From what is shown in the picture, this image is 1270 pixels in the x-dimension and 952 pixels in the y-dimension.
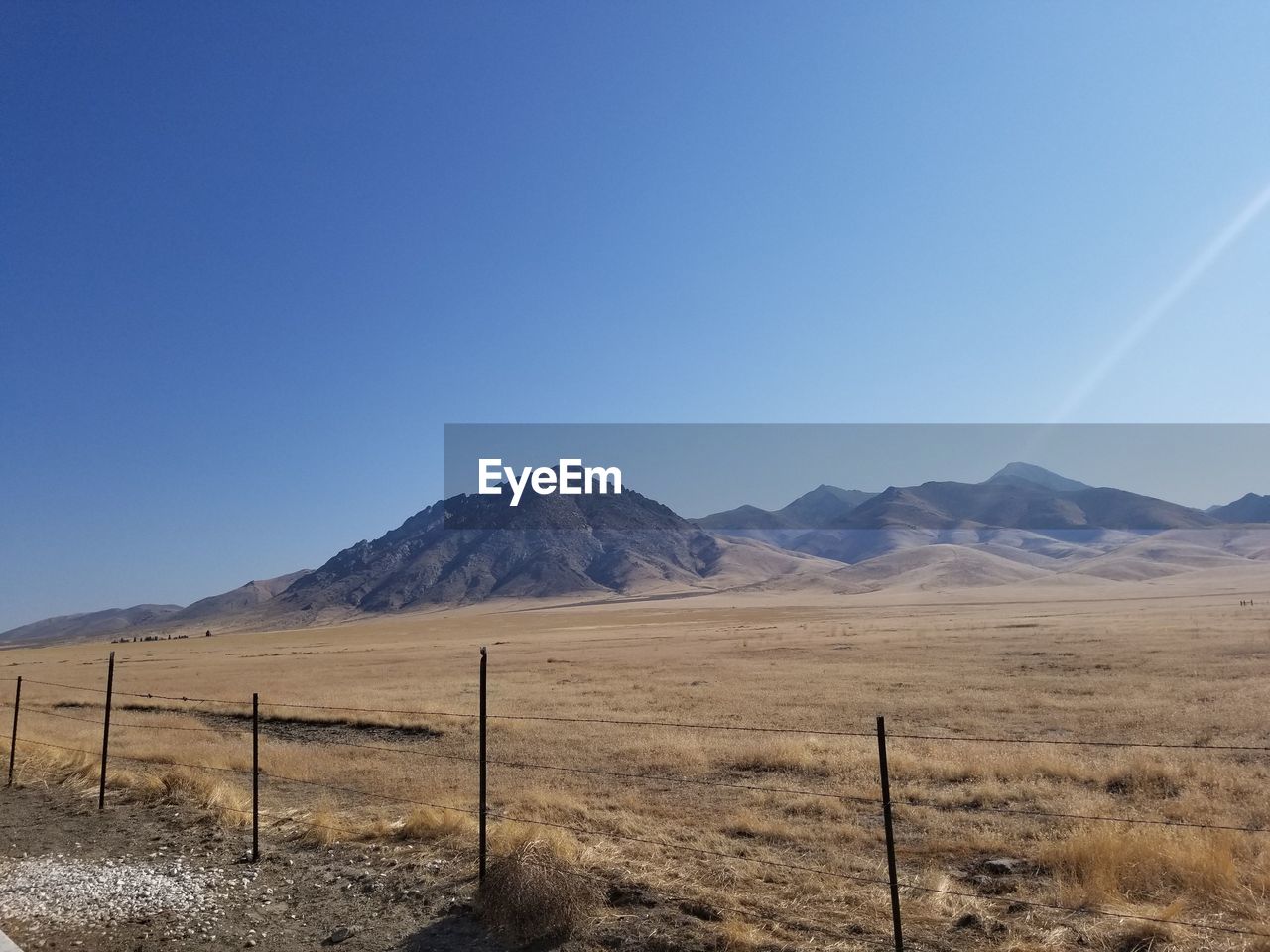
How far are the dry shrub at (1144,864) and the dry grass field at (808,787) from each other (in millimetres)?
32

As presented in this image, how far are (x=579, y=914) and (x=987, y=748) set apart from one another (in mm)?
12745

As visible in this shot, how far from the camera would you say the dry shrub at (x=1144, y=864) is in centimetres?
838

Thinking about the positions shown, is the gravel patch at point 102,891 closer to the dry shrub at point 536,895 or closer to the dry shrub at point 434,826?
the dry shrub at point 434,826

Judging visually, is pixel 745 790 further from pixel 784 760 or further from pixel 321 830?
pixel 321 830

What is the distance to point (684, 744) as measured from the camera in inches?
727

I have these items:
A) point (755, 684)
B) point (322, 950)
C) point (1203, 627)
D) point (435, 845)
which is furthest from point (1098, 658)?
point (322, 950)

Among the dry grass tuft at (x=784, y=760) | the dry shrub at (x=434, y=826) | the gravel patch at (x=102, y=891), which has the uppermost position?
the dry shrub at (x=434, y=826)

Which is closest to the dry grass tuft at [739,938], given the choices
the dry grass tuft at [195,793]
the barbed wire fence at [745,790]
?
the barbed wire fence at [745,790]

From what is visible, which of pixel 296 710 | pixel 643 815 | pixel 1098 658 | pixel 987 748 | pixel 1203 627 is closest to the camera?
pixel 643 815

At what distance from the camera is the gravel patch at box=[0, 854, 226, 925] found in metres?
8.07

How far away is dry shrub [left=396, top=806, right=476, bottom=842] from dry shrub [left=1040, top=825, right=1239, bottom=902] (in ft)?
22.7

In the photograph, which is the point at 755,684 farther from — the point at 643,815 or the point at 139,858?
the point at 139,858

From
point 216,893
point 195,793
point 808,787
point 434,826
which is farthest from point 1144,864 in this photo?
point 195,793

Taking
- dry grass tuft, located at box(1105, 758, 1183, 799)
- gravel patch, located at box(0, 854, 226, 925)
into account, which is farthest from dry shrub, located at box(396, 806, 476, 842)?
dry grass tuft, located at box(1105, 758, 1183, 799)
